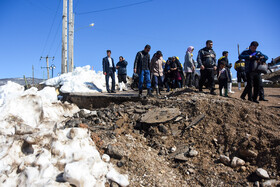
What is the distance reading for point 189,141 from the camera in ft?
11.0

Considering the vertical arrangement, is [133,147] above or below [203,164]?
above

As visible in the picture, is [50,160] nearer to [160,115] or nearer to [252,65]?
[160,115]

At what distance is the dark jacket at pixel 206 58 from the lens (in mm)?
5570

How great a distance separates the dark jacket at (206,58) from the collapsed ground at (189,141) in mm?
1737

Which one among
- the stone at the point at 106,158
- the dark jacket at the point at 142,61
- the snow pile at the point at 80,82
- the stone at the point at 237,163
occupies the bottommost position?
the stone at the point at 237,163

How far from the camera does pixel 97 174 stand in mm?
2250

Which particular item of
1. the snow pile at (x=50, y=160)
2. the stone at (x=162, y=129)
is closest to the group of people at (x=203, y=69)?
the stone at (x=162, y=129)

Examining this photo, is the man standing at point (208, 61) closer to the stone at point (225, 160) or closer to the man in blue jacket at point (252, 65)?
the man in blue jacket at point (252, 65)

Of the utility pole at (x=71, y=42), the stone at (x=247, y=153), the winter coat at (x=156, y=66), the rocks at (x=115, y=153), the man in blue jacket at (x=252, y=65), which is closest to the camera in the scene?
the rocks at (x=115, y=153)

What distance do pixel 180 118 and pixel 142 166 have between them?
58.2 inches

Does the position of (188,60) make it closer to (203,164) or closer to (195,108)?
(195,108)

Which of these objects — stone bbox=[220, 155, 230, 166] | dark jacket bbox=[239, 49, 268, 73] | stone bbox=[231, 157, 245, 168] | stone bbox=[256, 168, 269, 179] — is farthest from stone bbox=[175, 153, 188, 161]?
dark jacket bbox=[239, 49, 268, 73]

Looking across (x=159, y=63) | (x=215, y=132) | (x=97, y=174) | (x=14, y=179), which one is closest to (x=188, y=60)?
(x=159, y=63)

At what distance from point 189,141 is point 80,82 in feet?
21.6
